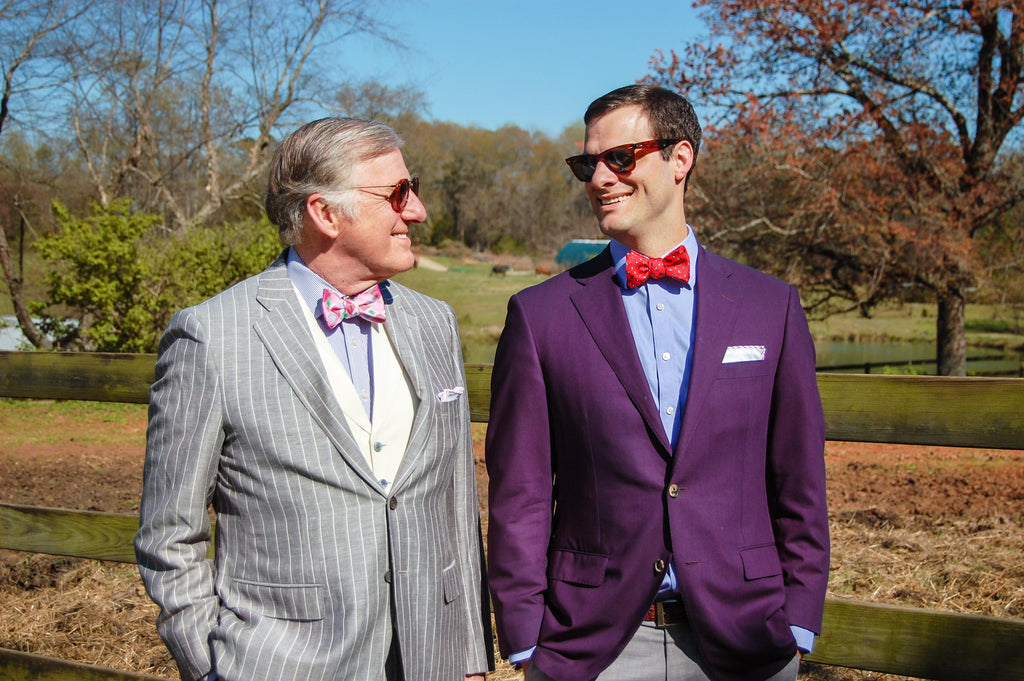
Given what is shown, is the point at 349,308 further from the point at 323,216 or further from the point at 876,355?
the point at 876,355

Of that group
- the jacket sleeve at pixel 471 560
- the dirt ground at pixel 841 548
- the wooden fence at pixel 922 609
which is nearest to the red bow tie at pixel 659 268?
the jacket sleeve at pixel 471 560

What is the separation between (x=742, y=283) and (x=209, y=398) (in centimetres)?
127

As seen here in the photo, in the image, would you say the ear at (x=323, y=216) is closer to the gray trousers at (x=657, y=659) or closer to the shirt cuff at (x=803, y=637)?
the gray trousers at (x=657, y=659)

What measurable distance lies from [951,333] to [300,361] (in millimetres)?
10714

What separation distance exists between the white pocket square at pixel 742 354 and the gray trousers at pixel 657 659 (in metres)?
0.60

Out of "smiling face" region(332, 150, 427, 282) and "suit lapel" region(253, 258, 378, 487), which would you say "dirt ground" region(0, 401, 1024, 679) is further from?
"smiling face" region(332, 150, 427, 282)

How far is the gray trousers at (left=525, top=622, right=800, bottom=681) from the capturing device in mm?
1915

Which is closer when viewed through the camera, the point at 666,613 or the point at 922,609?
the point at 666,613

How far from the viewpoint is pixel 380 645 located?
1.96 meters

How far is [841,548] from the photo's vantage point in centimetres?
445

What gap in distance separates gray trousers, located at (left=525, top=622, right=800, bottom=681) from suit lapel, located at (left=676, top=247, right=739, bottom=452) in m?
0.42

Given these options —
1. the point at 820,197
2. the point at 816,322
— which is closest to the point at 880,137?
the point at 820,197

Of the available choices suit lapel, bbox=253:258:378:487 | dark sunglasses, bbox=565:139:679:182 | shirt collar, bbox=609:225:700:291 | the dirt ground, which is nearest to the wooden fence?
shirt collar, bbox=609:225:700:291

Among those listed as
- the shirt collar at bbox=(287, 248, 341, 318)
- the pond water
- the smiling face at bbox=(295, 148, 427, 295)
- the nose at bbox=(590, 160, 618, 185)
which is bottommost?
the pond water
